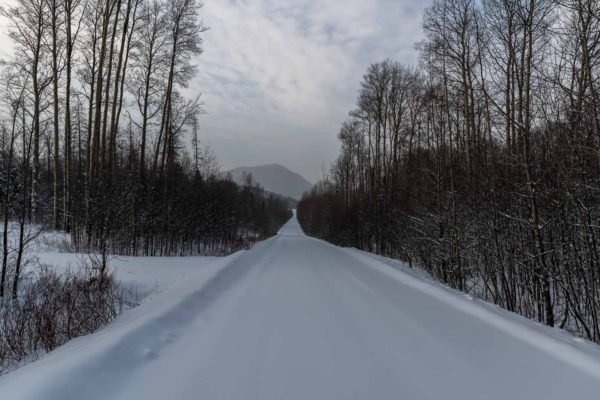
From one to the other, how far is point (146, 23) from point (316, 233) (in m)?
38.0

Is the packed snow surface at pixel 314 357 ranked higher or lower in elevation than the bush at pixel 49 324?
higher

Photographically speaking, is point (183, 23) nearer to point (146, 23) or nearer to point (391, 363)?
point (146, 23)

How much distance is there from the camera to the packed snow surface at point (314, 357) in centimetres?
274

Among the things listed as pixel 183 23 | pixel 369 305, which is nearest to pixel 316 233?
pixel 183 23

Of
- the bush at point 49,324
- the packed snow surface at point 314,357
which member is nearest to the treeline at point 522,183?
the packed snow surface at point 314,357

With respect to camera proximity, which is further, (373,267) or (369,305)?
(373,267)

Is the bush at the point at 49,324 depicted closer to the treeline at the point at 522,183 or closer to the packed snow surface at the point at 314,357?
the packed snow surface at the point at 314,357

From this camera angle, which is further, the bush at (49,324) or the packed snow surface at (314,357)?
the bush at (49,324)

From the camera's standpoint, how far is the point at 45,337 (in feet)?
15.8

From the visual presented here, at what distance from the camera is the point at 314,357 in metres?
3.47

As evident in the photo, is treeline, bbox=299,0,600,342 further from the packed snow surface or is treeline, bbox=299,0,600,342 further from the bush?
the bush

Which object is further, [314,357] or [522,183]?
[522,183]

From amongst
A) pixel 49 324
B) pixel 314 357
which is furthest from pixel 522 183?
pixel 49 324

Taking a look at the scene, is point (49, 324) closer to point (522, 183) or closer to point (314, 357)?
point (314, 357)
